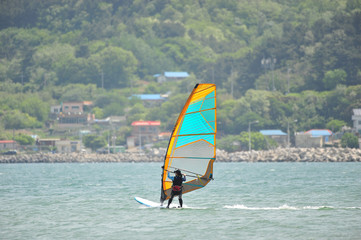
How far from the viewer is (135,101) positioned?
144 m

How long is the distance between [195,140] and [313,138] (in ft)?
251

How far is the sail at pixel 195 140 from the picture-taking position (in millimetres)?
24109

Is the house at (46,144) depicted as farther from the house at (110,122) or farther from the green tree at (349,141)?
the green tree at (349,141)

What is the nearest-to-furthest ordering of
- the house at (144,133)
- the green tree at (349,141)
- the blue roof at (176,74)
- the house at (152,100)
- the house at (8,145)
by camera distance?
1. the green tree at (349,141)
2. the house at (8,145)
3. the house at (144,133)
4. the house at (152,100)
5. the blue roof at (176,74)

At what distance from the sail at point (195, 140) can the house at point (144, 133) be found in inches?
3601

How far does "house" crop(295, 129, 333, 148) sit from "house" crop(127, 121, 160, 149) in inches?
1019

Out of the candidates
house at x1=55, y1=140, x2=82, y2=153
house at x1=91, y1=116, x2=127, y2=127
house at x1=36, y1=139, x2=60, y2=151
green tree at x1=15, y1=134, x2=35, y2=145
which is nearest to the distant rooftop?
house at x1=55, y1=140, x2=82, y2=153

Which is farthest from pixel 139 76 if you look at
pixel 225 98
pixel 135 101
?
pixel 225 98

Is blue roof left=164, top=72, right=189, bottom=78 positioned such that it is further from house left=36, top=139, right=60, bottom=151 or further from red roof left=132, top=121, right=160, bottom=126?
house left=36, top=139, right=60, bottom=151

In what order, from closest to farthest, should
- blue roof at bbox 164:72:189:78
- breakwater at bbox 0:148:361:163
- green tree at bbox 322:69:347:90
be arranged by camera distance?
breakwater at bbox 0:148:361:163, green tree at bbox 322:69:347:90, blue roof at bbox 164:72:189:78

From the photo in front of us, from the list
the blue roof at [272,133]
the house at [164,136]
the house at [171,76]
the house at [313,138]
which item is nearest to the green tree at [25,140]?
the house at [164,136]

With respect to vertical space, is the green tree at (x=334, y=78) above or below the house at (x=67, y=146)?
above

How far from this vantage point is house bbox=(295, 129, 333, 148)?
98.1m

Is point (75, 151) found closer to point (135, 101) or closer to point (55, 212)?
point (135, 101)
